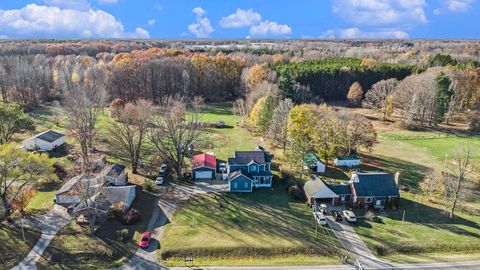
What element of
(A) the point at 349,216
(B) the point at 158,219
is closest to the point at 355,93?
(A) the point at 349,216

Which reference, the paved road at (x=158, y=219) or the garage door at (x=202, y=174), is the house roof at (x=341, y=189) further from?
the paved road at (x=158, y=219)

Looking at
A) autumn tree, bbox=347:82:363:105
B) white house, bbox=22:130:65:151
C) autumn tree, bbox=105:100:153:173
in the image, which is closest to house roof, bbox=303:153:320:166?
autumn tree, bbox=105:100:153:173

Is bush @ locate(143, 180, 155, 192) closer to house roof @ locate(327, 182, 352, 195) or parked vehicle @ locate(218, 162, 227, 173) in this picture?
parked vehicle @ locate(218, 162, 227, 173)

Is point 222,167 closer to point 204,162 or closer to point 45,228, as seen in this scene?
point 204,162

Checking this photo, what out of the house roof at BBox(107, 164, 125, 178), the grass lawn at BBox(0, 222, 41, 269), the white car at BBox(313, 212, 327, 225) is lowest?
the grass lawn at BBox(0, 222, 41, 269)

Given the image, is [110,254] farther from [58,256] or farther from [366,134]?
[366,134]

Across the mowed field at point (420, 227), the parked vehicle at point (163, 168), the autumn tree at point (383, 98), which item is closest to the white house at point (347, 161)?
the mowed field at point (420, 227)

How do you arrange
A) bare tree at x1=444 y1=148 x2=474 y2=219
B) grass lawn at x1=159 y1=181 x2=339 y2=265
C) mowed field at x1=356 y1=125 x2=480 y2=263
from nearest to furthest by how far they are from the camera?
grass lawn at x1=159 y1=181 x2=339 y2=265 → mowed field at x1=356 y1=125 x2=480 y2=263 → bare tree at x1=444 y1=148 x2=474 y2=219
